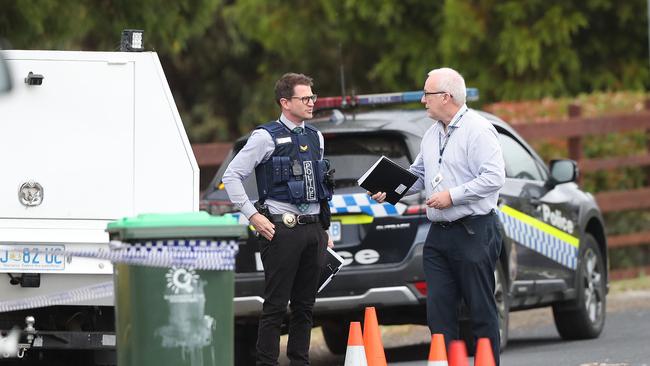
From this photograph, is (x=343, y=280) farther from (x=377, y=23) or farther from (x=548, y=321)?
(x=377, y=23)

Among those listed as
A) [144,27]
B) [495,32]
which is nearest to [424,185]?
[144,27]

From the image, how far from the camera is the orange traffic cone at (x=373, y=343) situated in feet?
29.3

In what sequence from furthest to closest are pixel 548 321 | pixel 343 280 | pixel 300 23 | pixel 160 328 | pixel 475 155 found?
pixel 300 23 → pixel 548 321 → pixel 343 280 → pixel 475 155 → pixel 160 328

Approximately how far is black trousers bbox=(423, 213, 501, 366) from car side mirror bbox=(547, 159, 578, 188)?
3.36 meters

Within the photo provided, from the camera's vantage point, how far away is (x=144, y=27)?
1587 centimetres

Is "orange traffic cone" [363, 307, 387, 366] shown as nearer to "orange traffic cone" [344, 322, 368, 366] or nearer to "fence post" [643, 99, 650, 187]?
"orange traffic cone" [344, 322, 368, 366]

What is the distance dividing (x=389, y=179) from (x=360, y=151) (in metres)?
1.79

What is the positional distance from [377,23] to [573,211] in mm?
12991

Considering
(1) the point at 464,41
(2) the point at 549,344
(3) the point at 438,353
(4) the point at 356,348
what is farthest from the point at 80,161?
(1) the point at 464,41

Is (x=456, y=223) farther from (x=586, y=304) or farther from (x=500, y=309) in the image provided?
(x=586, y=304)

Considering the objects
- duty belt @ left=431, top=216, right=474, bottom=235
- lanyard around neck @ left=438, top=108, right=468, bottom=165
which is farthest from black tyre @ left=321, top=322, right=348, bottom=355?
lanyard around neck @ left=438, top=108, right=468, bottom=165

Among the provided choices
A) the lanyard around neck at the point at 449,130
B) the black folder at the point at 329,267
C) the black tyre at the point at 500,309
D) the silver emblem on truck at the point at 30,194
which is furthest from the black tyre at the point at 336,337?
the lanyard around neck at the point at 449,130

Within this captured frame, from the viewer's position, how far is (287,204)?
29.8ft

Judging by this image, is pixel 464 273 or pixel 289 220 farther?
pixel 289 220
